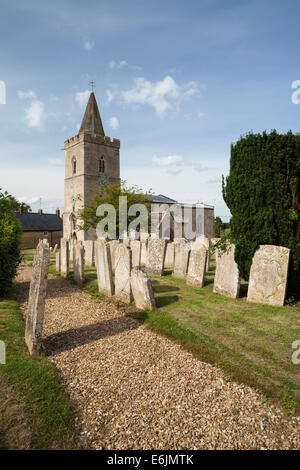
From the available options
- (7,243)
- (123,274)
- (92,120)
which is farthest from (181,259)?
(92,120)

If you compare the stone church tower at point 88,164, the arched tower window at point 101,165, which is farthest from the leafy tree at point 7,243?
the arched tower window at point 101,165

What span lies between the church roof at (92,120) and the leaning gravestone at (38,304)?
1314 inches

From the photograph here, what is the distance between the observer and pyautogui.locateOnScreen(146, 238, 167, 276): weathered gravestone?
37.7ft

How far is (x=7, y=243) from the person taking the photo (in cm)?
818

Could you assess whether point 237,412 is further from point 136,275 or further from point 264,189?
point 264,189

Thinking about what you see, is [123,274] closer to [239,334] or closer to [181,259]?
[181,259]

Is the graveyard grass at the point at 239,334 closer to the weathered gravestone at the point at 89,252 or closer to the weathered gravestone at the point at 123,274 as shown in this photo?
the weathered gravestone at the point at 123,274

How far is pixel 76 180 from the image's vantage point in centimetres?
3403

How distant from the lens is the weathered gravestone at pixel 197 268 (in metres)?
9.16

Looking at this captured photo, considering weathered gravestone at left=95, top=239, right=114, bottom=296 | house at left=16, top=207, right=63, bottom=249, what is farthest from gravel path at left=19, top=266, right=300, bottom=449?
house at left=16, top=207, right=63, bottom=249

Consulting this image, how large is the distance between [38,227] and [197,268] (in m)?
28.9
